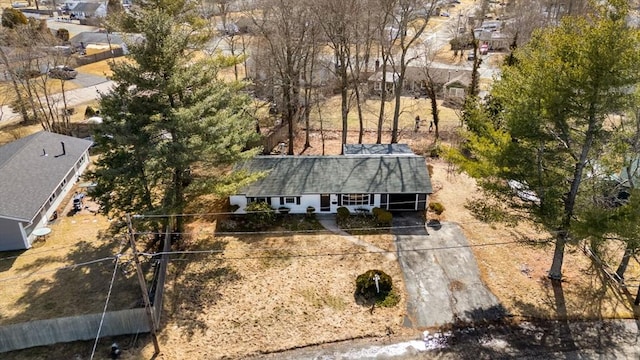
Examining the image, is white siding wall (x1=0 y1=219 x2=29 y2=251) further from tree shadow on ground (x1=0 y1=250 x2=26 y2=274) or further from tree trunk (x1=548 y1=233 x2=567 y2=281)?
tree trunk (x1=548 y1=233 x2=567 y2=281)

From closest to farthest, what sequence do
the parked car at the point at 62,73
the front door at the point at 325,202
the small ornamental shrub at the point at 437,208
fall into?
the front door at the point at 325,202
the small ornamental shrub at the point at 437,208
the parked car at the point at 62,73

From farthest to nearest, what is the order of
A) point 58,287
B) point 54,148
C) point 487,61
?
1. point 487,61
2. point 54,148
3. point 58,287

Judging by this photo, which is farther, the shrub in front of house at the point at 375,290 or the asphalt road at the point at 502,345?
the shrub in front of house at the point at 375,290

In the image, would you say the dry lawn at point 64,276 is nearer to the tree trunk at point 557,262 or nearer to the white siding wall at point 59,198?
the white siding wall at point 59,198

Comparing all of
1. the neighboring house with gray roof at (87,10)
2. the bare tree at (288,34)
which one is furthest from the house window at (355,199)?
the neighboring house with gray roof at (87,10)

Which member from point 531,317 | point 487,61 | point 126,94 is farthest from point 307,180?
point 487,61

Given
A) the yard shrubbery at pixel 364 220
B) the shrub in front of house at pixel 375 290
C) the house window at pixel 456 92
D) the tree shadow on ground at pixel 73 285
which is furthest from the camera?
the house window at pixel 456 92

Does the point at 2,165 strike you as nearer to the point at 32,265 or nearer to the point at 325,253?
the point at 32,265

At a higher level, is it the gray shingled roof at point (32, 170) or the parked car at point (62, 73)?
the parked car at point (62, 73)
